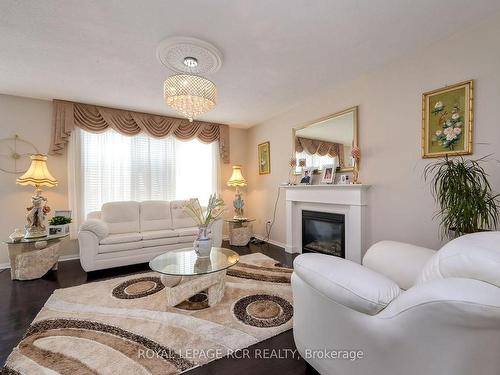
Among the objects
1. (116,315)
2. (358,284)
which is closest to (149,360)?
(116,315)

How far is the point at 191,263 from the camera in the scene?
214 centimetres

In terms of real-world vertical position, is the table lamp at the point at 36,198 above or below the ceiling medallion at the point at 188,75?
below

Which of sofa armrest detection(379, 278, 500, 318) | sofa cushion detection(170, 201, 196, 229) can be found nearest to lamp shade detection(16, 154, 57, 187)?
sofa cushion detection(170, 201, 196, 229)

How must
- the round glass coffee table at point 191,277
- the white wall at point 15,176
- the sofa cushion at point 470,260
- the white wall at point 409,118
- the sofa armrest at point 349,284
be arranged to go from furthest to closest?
1. the white wall at point 15,176
2. the round glass coffee table at point 191,277
3. the white wall at point 409,118
4. the sofa armrest at point 349,284
5. the sofa cushion at point 470,260

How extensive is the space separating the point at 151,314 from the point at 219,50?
8.01ft

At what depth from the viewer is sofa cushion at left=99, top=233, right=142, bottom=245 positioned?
2.98 metres

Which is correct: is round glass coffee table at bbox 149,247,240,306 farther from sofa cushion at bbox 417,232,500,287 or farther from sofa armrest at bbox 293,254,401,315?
sofa cushion at bbox 417,232,500,287

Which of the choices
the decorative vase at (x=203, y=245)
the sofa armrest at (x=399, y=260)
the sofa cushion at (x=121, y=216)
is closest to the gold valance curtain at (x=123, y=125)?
the sofa cushion at (x=121, y=216)

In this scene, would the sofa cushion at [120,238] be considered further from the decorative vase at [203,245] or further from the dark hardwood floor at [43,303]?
the decorative vase at [203,245]

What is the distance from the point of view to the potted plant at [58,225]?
3035 mm

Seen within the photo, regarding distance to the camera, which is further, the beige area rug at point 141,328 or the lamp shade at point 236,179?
the lamp shade at point 236,179

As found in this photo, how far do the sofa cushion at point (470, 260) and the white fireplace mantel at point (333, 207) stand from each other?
1.71 metres

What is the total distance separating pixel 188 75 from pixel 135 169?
2.44 metres

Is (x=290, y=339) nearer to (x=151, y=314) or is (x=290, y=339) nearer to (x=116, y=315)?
(x=151, y=314)
